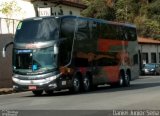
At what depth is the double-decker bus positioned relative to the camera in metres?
26.2

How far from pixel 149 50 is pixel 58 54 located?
4991 centimetres

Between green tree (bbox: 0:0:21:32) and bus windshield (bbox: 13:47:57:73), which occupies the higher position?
green tree (bbox: 0:0:21:32)

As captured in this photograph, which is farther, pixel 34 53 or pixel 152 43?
pixel 152 43

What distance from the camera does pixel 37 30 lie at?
87.0 ft

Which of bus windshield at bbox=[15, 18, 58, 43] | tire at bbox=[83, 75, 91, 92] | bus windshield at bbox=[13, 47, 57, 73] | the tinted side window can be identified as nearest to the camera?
bus windshield at bbox=[13, 47, 57, 73]

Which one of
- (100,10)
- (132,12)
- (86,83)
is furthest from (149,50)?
(86,83)

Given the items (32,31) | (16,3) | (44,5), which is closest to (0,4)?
(16,3)

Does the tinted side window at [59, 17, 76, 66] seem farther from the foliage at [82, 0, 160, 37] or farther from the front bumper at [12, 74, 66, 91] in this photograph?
the foliage at [82, 0, 160, 37]

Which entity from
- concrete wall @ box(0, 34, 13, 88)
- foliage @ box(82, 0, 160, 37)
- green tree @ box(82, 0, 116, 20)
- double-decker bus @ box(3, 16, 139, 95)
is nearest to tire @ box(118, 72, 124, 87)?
double-decker bus @ box(3, 16, 139, 95)

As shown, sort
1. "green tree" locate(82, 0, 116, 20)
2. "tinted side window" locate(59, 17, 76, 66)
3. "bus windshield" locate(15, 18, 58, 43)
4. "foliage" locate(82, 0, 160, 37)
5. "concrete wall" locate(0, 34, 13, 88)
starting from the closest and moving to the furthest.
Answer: "bus windshield" locate(15, 18, 58, 43), "tinted side window" locate(59, 17, 76, 66), "concrete wall" locate(0, 34, 13, 88), "foliage" locate(82, 0, 160, 37), "green tree" locate(82, 0, 116, 20)

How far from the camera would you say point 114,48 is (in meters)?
33.8

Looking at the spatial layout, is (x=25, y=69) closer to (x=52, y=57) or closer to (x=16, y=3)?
(x=52, y=57)

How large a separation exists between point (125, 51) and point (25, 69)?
1086 cm

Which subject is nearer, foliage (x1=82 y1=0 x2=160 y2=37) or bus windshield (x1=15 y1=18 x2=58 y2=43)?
bus windshield (x1=15 y1=18 x2=58 y2=43)
